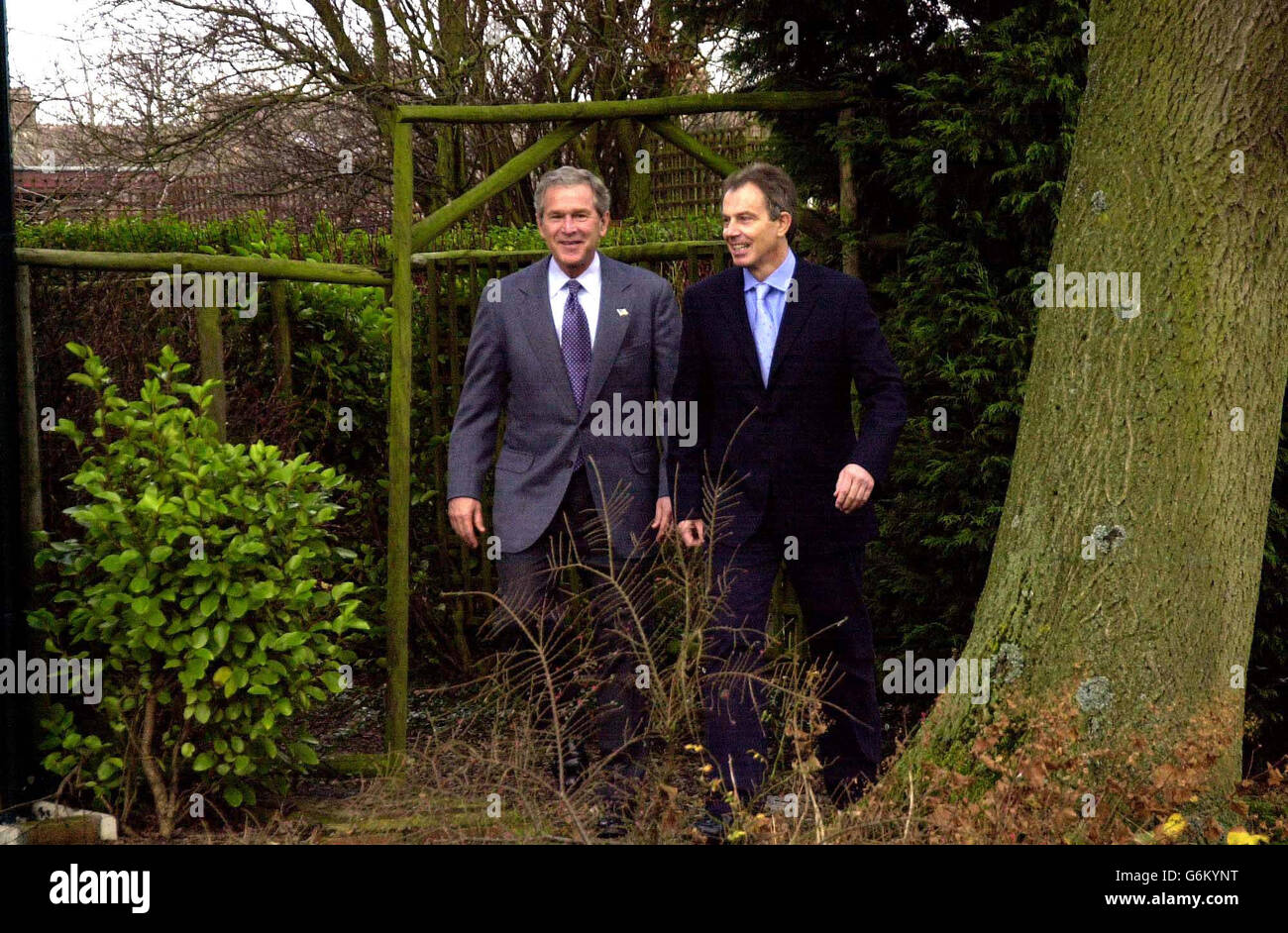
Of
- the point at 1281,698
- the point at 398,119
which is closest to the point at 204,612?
the point at 398,119

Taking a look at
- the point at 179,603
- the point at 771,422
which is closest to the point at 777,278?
the point at 771,422

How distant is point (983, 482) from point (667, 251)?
149 cm

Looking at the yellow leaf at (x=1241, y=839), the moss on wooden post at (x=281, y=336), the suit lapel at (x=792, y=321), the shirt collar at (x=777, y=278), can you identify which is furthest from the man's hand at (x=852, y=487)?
the moss on wooden post at (x=281, y=336)

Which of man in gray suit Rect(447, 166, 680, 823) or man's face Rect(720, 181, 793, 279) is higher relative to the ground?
man's face Rect(720, 181, 793, 279)

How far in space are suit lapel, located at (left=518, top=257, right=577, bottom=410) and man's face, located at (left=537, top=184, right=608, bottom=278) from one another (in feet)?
0.41

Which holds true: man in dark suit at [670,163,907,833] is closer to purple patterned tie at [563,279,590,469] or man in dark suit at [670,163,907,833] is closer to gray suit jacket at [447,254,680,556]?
gray suit jacket at [447,254,680,556]

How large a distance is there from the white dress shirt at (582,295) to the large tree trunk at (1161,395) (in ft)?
4.90

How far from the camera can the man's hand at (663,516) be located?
Result: 449 cm

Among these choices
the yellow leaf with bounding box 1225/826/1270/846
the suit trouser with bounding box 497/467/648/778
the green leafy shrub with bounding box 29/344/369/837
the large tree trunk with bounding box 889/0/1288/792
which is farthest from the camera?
the suit trouser with bounding box 497/467/648/778

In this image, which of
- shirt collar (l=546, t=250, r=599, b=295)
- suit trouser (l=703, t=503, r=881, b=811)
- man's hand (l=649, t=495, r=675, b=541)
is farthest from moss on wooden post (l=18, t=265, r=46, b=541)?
suit trouser (l=703, t=503, r=881, b=811)

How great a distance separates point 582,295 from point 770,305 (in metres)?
0.67

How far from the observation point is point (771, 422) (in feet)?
14.1

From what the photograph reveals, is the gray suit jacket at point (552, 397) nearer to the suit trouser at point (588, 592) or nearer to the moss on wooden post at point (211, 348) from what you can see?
the suit trouser at point (588, 592)

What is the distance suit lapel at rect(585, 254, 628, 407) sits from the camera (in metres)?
4.57
